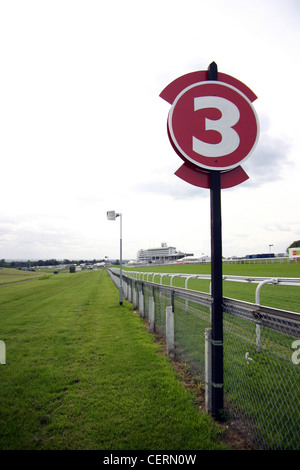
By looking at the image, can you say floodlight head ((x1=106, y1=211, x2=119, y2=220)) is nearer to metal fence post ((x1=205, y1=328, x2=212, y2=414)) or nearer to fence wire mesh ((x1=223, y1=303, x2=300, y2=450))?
fence wire mesh ((x1=223, y1=303, x2=300, y2=450))

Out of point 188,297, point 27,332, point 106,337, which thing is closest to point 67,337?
point 106,337

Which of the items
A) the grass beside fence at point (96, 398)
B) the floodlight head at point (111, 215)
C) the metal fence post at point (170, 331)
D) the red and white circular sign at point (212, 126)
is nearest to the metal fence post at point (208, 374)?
the grass beside fence at point (96, 398)

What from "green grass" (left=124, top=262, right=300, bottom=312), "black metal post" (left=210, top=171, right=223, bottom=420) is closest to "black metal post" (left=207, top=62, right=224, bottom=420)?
"black metal post" (left=210, top=171, right=223, bottom=420)

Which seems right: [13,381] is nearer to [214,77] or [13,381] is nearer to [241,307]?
[241,307]

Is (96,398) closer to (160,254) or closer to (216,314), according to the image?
(216,314)

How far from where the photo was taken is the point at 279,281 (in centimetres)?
327

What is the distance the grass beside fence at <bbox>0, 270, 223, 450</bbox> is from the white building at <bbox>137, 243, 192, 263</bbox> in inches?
4275

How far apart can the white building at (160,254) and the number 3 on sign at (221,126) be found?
110721 millimetres

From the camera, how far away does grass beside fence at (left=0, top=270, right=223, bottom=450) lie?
7.62ft

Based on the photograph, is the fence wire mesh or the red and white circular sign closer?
the fence wire mesh

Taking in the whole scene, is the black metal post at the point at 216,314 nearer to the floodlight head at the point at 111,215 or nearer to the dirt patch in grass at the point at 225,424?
the dirt patch in grass at the point at 225,424

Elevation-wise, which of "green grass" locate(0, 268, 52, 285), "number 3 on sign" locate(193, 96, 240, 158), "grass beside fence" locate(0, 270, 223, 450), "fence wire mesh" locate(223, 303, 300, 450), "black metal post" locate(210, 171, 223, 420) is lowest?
"green grass" locate(0, 268, 52, 285)

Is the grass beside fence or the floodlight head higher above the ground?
the floodlight head
